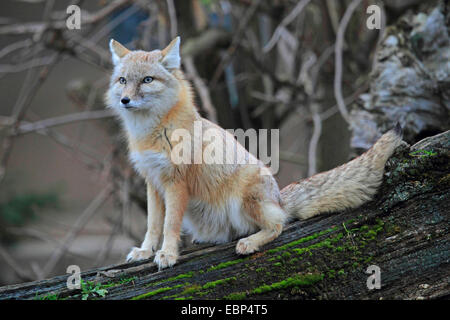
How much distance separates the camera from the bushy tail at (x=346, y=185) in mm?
3250

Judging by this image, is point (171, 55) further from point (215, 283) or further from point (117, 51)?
point (215, 283)

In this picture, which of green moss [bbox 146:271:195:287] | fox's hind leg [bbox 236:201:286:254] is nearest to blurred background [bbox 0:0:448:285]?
fox's hind leg [bbox 236:201:286:254]

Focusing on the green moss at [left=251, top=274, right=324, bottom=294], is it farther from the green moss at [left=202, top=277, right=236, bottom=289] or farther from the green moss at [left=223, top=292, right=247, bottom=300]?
the green moss at [left=202, top=277, right=236, bottom=289]

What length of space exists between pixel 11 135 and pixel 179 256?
2.90 m

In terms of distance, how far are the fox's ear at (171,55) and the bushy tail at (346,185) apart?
4.76ft

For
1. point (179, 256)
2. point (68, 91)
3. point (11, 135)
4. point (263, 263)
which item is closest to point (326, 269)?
point (263, 263)

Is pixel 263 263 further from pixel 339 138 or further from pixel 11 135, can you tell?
pixel 339 138

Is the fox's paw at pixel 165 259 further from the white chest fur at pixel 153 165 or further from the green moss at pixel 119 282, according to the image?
the white chest fur at pixel 153 165

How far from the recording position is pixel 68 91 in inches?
277

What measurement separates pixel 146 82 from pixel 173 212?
1.05 metres

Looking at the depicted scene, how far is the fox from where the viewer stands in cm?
329

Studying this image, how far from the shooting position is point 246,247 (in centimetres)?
308

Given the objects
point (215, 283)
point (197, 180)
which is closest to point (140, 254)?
point (197, 180)

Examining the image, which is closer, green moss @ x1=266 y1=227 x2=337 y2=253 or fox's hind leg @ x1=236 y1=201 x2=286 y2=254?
green moss @ x1=266 y1=227 x2=337 y2=253
